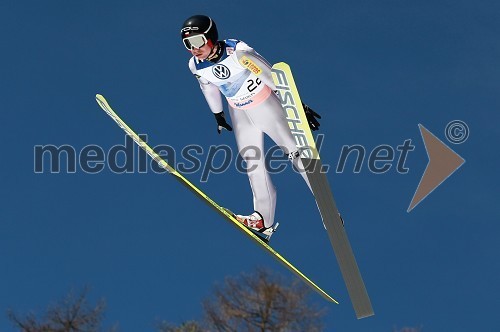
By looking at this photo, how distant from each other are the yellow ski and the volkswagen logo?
1.48 meters

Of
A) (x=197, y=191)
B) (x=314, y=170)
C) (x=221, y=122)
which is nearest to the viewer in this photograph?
(x=314, y=170)

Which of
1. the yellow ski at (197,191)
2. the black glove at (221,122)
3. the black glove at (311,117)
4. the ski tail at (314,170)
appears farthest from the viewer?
the black glove at (221,122)

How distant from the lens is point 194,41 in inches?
587

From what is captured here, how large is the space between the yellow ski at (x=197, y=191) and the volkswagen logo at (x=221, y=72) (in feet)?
4.86

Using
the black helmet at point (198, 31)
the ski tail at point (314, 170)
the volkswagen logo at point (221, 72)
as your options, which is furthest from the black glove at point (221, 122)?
the ski tail at point (314, 170)

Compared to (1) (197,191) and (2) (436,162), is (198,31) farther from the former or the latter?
(2) (436,162)

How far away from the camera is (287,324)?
21.1 meters

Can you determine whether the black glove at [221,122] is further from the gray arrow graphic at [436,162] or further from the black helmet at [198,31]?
the gray arrow graphic at [436,162]

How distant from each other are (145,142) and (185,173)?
2.58 feet

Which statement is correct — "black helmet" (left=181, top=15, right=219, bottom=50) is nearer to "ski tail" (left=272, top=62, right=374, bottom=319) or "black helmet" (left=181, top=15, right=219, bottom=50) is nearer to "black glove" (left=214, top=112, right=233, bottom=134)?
Result: "ski tail" (left=272, top=62, right=374, bottom=319)

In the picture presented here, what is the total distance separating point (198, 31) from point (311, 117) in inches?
76.5

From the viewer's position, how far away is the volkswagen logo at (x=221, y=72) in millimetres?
15164

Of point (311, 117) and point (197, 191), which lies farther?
point (197, 191)

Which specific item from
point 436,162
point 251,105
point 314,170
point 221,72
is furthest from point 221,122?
point 436,162
